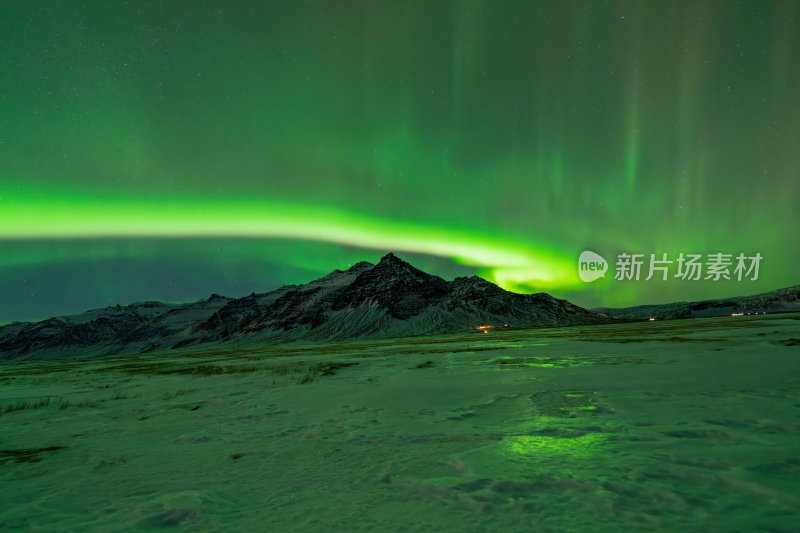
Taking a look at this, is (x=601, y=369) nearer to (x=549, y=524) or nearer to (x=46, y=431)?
(x=549, y=524)

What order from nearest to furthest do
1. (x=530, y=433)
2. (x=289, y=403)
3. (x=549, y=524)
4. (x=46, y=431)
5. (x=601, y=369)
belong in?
(x=549, y=524), (x=530, y=433), (x=46, y=431), (x=289, y=403), (x=601, y=369)

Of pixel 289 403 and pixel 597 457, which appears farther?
pixel 289 403

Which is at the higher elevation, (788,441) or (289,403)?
(788,441)

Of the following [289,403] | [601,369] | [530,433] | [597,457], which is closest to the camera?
[597,457]

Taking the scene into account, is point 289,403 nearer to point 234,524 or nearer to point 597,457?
point 234,524

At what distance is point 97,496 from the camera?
24.2 ft

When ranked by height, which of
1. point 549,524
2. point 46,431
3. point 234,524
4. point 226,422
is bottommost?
point 46,431

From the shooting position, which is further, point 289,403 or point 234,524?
point 289,403

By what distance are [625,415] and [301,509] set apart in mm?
8674

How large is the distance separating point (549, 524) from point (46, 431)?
1535cm

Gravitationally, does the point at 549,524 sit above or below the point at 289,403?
above

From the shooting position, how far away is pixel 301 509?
20.8 ft

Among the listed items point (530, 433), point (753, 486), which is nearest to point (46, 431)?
point (530, 433)

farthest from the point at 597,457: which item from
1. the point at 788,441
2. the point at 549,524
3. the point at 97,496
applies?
the point at 97,496
